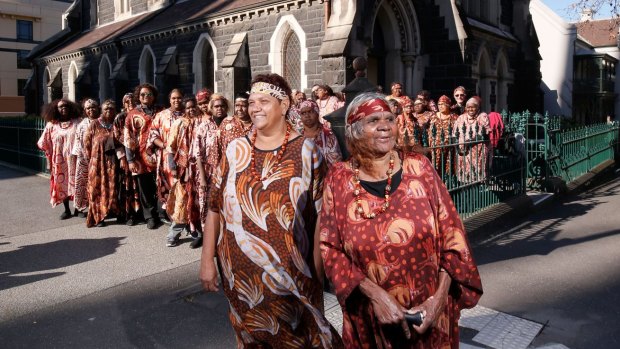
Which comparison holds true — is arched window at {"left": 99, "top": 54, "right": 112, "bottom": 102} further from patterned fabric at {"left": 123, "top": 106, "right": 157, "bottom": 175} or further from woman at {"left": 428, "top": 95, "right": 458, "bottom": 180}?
woman at {"left": 428, "top": 95, "right": 458, "bottom": 180}

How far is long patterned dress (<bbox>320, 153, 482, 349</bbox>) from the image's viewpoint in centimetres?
236

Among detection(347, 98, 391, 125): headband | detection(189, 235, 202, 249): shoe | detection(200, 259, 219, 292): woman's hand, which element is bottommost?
detection(189, 235, 202, 249): shoe

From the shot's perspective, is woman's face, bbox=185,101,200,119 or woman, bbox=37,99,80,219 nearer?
woman's face, bbox=185,101,200,119

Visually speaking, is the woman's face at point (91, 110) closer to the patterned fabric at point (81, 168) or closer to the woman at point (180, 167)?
the patterned fabric at point (81, 168)

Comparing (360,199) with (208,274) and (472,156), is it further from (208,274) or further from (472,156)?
(472,156)

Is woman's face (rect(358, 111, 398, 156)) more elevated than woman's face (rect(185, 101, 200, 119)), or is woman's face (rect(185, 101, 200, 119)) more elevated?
woman's face (rect(185, 101, 200, 119))

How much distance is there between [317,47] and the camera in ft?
43.6

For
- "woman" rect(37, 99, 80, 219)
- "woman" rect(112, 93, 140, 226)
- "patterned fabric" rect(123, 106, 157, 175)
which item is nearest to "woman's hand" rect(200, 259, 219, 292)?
"patterned fabric" rect(123, 106, 157, 175)

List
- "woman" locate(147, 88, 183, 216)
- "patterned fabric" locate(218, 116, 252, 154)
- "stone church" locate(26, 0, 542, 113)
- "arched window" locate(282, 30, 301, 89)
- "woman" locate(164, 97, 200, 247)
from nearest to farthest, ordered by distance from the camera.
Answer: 1. "patterned fabric" locate(218, 116, 252, 154)
2. "woman" locate(164, 97, 200, 247)
3. "woman" locate(147, 88, 183, 216)
4. "stone church" locate(26, 0, 542, 113)
5. "arched window" locate(282, 30, 301, 89)

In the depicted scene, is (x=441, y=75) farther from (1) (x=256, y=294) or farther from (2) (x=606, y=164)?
(1) (x=256, y=294)

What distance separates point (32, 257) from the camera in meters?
6.07

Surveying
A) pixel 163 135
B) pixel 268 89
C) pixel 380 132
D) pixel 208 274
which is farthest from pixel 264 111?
pixel 163 135

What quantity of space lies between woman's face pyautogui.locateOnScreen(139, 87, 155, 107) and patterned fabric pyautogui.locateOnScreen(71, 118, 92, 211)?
1.16 metres

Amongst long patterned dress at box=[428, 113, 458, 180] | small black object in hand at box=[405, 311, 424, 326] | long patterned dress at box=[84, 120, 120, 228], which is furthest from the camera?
long patterned dress at box=[84, 120, 120, 228]
